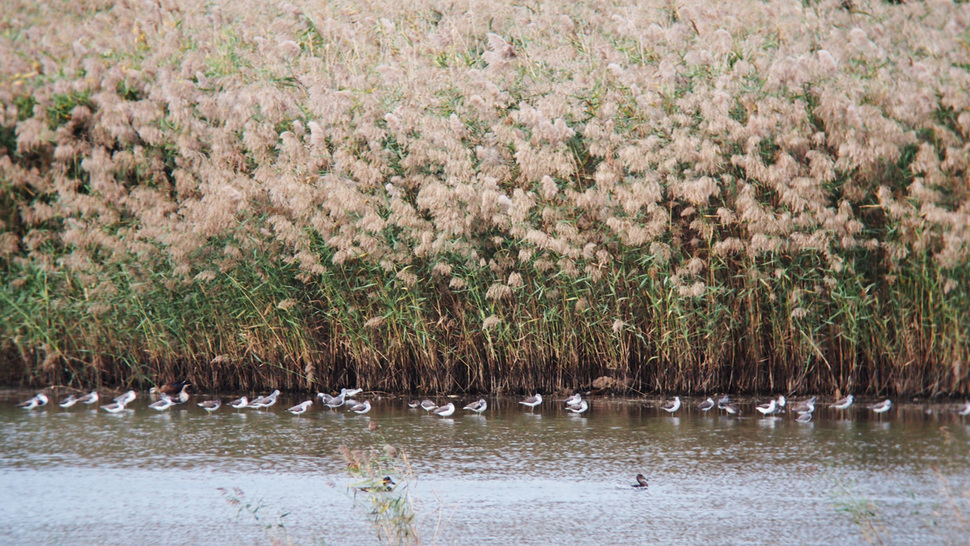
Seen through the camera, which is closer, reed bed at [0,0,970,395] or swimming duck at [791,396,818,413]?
swimming duck at [791,396,818,413]

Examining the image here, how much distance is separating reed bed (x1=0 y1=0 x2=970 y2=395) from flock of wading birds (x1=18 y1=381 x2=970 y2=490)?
1.21ft

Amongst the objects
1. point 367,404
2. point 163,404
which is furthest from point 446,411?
point 163,404

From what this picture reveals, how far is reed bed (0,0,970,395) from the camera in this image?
875 cm

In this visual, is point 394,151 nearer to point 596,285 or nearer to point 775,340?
point 596,285

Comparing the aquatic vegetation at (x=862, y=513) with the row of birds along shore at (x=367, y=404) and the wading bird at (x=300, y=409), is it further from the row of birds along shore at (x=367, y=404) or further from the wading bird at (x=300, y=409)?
the wading bird at (x=300, y=409)

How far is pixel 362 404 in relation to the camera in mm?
8750

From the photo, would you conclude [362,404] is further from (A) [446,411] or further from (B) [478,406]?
(B) [478,406]

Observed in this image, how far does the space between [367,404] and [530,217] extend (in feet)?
8.16

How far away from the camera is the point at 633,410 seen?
8.86 metres

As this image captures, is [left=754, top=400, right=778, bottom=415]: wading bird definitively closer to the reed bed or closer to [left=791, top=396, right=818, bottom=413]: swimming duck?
[left=791, top=396, right=818, bottom=413]: swimming duck

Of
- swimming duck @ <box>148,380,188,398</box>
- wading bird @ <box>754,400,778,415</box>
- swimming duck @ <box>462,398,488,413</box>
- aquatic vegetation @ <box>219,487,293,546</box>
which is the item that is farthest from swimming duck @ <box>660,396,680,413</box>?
swimming duck @ <box>148,380,188,398</box>

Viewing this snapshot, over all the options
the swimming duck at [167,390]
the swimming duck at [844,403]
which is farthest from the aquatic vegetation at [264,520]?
the swimming duck at [844,403]

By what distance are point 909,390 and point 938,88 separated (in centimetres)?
304

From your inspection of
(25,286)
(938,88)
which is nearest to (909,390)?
(938,88)
